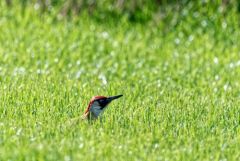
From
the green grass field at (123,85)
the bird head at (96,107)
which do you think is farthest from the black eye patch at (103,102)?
the green grass field at (123,85)

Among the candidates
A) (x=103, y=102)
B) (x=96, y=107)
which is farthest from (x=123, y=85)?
(x=96, y=107)

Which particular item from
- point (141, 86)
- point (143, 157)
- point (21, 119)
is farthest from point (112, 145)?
point (141, 86)

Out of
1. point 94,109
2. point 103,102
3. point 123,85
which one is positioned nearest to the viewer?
point 94,109

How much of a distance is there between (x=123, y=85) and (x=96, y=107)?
2.15m

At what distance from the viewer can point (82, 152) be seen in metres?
7.60

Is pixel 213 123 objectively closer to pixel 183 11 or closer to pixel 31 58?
pixel 31 58

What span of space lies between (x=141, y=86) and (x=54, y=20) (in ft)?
14.8

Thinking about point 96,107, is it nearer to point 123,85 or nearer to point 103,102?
point 103,102

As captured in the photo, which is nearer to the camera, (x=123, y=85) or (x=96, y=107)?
(x=96, y=107)

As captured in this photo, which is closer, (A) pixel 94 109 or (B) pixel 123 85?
(A) pixel 94 109

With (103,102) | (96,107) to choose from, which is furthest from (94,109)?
(103,102)

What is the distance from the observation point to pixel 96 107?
→ 8844mm

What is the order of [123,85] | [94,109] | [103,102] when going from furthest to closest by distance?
[123,85] → [103,102] → [94,109]

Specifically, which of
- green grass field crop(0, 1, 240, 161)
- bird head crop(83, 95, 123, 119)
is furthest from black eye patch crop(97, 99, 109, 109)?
green grass field crop(0, 1, 240, 161)
